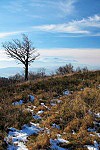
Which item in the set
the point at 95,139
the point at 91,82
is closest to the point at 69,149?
the point at 95,139

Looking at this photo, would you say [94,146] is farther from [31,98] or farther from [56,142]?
[31,98]

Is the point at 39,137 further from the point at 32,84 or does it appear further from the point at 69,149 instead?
the point at 32,84

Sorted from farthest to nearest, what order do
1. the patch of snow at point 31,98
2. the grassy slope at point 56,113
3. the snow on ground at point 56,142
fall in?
the patch of snow at point 31,98 → the grassy slope at point 56,113 → the snow on ground at point 56,142

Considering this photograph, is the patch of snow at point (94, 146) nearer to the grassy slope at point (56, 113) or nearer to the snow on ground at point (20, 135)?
→ the grassy slope at point (56, 113)

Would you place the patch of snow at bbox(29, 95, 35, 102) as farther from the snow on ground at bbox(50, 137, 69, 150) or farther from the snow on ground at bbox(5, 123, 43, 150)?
the snow on ground at bbox(50, 137, 69, 150)

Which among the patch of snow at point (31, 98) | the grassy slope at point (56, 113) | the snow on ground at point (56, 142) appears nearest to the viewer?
the snow on ground at point (56, 142)

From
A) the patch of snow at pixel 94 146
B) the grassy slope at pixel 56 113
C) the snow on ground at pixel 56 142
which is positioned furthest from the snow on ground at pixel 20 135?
the patch of snow at pixel 94 146

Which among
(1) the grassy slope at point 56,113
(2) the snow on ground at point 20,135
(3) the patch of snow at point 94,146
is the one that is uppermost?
(1) the grassy slope at point 56,113

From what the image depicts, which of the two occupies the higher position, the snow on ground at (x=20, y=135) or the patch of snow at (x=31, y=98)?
the patch of snow at (x=31, y=98)

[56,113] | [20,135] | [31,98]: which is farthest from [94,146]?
[31,98]

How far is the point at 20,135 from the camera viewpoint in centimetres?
981

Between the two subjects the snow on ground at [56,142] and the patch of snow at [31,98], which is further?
the patch of snow at [31,98]

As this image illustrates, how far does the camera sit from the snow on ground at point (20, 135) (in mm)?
8868

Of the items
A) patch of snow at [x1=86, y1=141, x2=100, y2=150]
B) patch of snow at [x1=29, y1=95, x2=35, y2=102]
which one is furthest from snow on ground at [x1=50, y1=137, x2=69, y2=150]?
patch of snow at [x1=29, y1=95, x2=35, y2=102]
